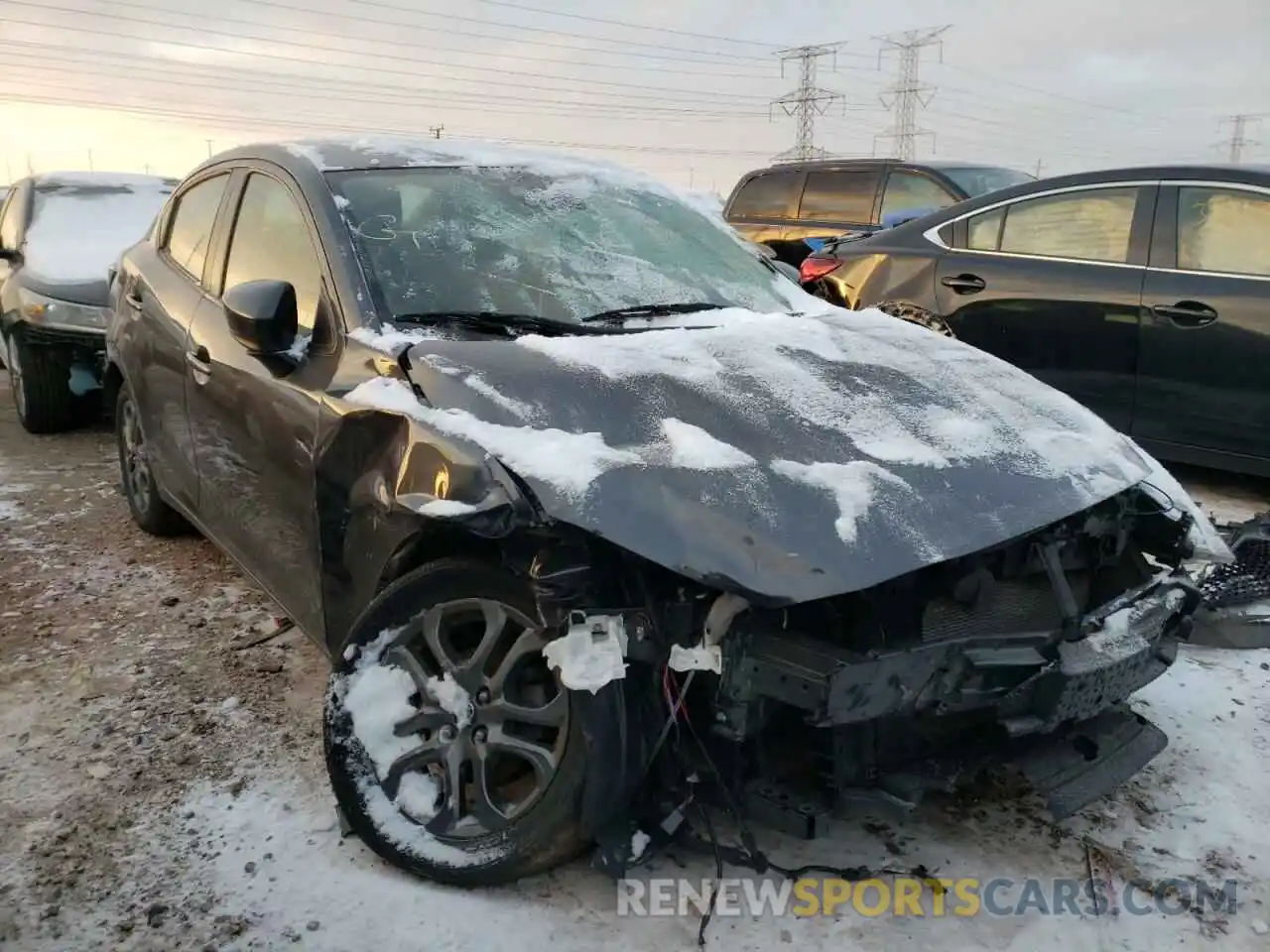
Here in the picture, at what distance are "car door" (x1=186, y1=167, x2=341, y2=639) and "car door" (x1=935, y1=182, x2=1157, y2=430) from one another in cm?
383

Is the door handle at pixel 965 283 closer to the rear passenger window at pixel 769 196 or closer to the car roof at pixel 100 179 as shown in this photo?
the rear passenger window at pixel 769 196

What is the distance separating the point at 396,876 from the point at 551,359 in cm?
127

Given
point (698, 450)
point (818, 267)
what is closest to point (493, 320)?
point (698, 450)

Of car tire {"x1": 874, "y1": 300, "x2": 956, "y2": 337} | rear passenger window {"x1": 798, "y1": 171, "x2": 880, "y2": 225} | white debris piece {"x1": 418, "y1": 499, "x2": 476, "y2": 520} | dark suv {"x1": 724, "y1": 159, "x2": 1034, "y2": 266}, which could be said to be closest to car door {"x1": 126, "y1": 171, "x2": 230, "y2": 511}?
white debris piece {"x1": 418, "y1": 499, "x2": 476, "y2": 520}

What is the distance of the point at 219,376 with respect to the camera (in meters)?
3.38

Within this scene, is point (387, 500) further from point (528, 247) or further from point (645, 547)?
point (528, 247)

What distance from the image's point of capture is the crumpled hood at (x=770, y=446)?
2064 mm

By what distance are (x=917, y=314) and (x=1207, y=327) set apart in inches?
59.8

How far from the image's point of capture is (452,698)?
240 centimetres

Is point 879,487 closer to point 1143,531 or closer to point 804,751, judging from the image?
point 804,751

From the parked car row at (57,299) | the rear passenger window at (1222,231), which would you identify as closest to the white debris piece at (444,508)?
the rear passenger window at (1222,231)

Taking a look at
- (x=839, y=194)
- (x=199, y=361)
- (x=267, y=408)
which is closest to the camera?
(x=267, y=408)

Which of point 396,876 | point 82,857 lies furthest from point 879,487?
point 82,857

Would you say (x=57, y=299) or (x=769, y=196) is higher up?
(x=769, y=196)
